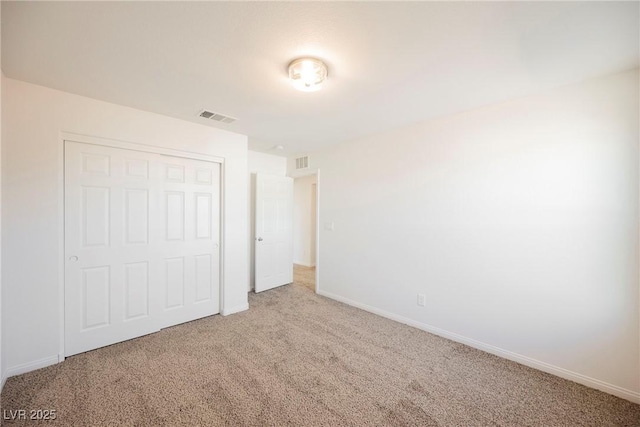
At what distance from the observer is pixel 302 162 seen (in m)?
4.30

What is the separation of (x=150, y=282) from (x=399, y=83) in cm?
310

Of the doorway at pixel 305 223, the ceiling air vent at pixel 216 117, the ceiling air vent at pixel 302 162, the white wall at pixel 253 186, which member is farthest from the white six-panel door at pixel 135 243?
the doorway at pixel 305 223

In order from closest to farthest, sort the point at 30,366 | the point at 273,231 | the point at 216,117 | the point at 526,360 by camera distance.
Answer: the point at 30,366 < the point at 526,360 < the point at 216,117 < the point at 273,231

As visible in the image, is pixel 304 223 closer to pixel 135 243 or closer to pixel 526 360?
pixel 135 243

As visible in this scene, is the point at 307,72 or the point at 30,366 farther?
the point at 30,366

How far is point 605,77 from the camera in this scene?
187cm

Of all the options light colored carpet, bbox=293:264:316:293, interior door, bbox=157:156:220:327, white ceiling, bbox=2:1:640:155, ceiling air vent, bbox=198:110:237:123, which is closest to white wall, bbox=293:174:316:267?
light colored carpet, bbox=293:264:316:293

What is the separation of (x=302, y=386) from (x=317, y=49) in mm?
2386

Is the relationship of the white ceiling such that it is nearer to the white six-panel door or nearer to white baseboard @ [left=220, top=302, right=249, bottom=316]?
the white six-panel door

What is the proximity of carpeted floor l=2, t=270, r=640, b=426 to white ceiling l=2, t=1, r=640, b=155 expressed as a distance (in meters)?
2.34

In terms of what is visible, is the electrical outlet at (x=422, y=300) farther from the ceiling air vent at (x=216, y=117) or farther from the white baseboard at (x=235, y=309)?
the ceiling air vent at (x=216, y=117)

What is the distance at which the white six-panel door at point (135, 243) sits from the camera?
2.24 meters

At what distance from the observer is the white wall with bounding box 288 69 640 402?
1834 mm

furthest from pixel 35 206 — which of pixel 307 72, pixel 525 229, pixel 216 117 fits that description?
pixel 525 229
